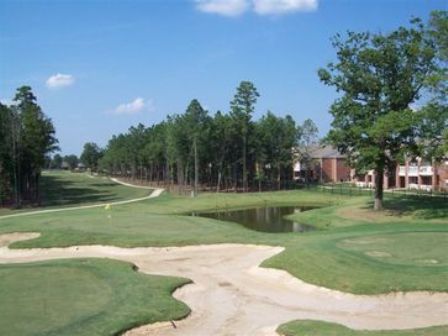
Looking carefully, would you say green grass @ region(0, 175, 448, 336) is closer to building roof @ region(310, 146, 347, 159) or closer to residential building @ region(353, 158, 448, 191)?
residential building @ region(353, 158, 448, 191)

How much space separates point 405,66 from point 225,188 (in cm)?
6644

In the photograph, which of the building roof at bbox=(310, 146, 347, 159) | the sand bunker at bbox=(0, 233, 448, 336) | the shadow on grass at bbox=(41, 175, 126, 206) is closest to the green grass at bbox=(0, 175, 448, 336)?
the sand bunker at bbox=(0, 233, 448, 336)

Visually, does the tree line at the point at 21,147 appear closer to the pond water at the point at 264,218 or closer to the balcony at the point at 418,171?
the pond water at the point at 264,218

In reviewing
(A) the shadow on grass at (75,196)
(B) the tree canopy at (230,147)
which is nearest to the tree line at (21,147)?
(A) the shadow on grass at (75,196)

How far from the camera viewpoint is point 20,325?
57.0 ft

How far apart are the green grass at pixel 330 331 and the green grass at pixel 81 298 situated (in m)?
3.92

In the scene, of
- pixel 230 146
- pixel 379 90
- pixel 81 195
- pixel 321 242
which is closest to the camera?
pixel 321 242

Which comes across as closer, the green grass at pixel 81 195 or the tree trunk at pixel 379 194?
the tree trunk at pixel 379 194

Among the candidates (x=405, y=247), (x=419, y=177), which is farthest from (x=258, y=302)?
(x=419, y=177)

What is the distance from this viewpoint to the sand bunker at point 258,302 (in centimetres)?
1858

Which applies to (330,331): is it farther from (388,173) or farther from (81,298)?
(388,173)

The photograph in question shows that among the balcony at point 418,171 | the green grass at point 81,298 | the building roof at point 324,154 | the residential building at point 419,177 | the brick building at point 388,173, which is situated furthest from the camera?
the building roof at point 324,154

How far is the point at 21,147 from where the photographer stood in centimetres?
7706

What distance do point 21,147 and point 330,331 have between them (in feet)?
221
